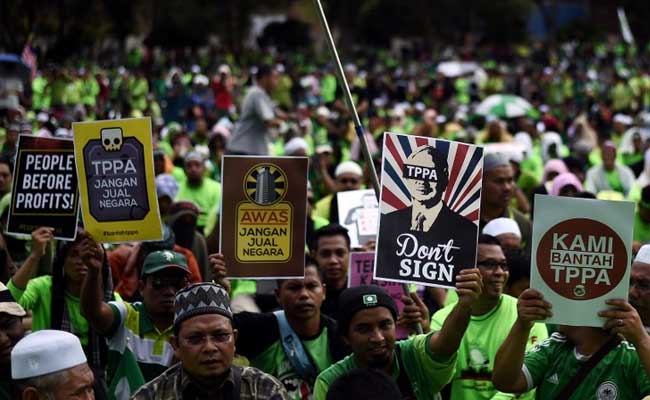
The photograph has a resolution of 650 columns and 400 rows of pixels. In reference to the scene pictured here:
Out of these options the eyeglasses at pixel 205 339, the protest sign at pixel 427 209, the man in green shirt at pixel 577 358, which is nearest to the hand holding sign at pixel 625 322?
the man in green shirt at pixel 577 358

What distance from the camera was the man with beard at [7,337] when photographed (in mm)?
5863

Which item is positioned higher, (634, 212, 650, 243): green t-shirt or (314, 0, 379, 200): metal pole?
(314, 0, 379, 200): metal pole

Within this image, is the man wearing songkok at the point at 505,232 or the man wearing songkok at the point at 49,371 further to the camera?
the man wearing songkok at the point at 505,232

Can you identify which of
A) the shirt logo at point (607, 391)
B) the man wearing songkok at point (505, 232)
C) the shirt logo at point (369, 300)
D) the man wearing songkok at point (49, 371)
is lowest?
the shirt logo at point (607, 391)

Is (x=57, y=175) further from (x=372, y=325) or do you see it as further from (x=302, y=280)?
(x=372, y=325)

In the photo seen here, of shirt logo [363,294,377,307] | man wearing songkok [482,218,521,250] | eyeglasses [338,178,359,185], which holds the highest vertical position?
eyeglasses [338,178,359,185]

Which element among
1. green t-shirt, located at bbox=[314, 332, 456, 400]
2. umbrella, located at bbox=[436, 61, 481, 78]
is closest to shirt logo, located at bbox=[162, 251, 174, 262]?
green t-shirt, located at bbox=[314, 332, 456, 400]

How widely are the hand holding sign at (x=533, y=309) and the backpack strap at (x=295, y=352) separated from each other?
1437 mm

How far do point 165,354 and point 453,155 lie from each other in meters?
1.69

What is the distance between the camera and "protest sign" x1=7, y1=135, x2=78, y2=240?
7.38m

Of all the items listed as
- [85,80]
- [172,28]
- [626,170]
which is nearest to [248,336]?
[626,170]

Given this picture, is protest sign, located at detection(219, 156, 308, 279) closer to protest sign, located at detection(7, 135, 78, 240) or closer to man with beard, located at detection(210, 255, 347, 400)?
man with beard, located at detection(210, 255, 347, 400)

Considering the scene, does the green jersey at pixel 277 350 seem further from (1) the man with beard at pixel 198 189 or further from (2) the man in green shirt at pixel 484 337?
(1) the man with beard at pixel 198 189

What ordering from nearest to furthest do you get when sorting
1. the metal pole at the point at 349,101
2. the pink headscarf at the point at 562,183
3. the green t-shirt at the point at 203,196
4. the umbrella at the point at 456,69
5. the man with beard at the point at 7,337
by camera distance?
the man with beard at the point at 7,337, the metal pole at the point at 349,101, the pink headscarf at the point at 562,183, the green t-shirt at the point at 203,196, the umbrella at the point at 456,69
